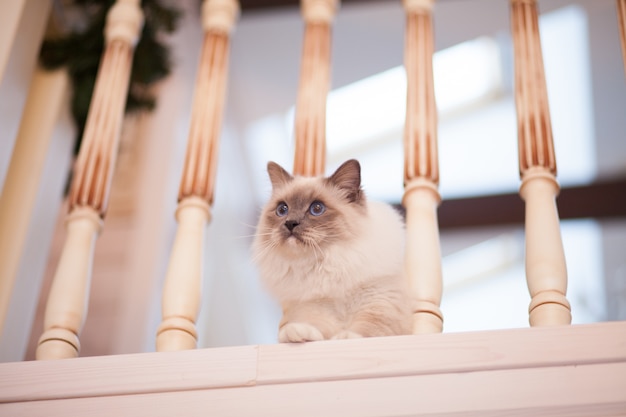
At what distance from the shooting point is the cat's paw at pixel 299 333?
61.2 inches

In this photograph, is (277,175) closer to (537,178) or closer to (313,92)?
(313,92)

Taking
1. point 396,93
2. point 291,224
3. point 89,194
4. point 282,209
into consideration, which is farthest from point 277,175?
point 396,93

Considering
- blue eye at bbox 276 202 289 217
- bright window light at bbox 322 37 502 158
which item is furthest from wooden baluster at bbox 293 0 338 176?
bright window light at bbox 322 37 502 158

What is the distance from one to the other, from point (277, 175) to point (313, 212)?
0.19 meters

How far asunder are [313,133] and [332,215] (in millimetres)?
306

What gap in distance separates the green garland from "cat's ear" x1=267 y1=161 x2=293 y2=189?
0.97 m

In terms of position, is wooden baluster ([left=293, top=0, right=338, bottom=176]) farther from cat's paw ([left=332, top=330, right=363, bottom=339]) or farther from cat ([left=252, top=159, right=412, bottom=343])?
cat's paw ([left=332, top=330, right=363, bottom=339])

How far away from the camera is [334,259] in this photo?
177 centimetres

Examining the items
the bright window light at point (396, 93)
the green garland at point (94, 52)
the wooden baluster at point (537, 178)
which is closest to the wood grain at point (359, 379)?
the wooden baluster at point (537, 178)

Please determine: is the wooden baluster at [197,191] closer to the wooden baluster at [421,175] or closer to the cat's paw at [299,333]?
the cat's paw at [299,333]

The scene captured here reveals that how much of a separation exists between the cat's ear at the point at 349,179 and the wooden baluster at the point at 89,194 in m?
0.64

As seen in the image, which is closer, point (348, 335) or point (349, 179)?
point (348, 335)

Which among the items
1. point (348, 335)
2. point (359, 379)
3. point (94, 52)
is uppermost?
point (94, 52)

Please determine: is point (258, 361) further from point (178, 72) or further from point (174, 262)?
point (178, 72)
